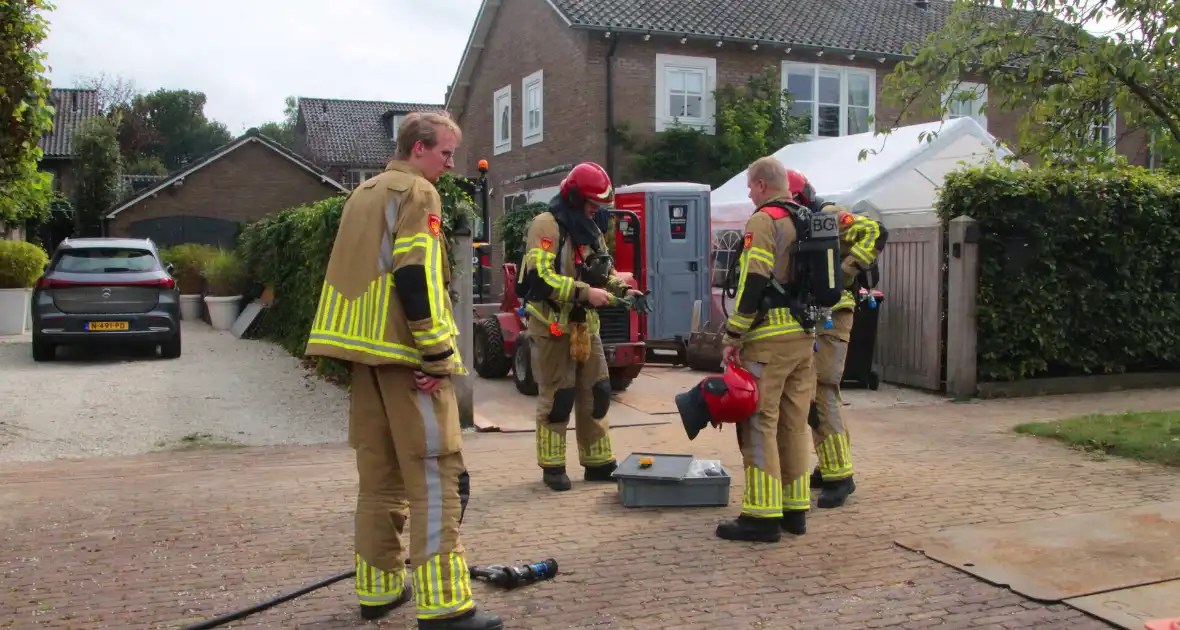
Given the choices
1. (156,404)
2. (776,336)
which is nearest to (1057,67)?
(776,336)

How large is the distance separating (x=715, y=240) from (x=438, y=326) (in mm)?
12503

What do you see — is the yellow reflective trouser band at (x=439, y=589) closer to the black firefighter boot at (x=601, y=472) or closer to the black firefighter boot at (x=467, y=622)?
the black firefighter boot at (x=467, y=622)

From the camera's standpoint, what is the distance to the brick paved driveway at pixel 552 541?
443 cm

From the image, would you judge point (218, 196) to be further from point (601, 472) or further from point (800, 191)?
point (800, 191)

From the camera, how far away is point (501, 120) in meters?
26.3

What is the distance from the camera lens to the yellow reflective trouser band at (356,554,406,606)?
4262 mm

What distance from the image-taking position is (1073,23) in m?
7.13

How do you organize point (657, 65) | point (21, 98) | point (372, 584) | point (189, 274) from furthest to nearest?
point (657, 65), point (189, 274), point (21, 98), point (372, 584)

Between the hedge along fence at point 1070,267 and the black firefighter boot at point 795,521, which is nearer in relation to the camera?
the black firefighter boot at point 795,521

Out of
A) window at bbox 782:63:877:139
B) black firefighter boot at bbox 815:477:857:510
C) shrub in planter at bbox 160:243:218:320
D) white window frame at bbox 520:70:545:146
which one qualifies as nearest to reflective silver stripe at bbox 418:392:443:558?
black firefighter boot at bbox 815:477:857:510

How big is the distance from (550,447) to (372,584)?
2428 millimetres

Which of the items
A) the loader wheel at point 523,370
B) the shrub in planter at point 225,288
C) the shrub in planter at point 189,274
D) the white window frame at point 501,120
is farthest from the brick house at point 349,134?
the loader wheel at point 523,370

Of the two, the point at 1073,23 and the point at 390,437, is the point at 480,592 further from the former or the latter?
the point at 1073,23

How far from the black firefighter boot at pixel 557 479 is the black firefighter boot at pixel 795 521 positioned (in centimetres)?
157
